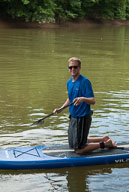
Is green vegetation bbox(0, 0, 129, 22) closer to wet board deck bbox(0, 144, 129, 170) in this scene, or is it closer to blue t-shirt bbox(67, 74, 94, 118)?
wet board deck bbox(0, 144, 129, 170)

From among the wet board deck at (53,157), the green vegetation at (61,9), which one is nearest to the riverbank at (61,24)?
the green vegetation at (61,9)

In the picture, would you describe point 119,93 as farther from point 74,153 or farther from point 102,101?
point 74,153

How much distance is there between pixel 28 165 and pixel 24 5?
113ft

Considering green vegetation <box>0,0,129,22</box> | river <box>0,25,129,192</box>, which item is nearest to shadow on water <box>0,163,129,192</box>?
river <box>0,25,129,192</box>

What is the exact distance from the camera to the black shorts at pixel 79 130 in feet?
20.5

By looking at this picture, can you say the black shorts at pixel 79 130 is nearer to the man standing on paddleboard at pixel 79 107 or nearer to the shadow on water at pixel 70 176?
the man standing on paddleboard at pixel 79 107

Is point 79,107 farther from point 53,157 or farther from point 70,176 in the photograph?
point 70,176

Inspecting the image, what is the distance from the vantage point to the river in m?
6.20

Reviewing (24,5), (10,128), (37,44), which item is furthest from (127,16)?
(10,128)

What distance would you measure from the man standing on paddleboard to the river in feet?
1.50

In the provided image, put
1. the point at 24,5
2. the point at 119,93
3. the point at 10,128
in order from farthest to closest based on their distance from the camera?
the point at 24,5
the point at 119,93
the point at 10,128

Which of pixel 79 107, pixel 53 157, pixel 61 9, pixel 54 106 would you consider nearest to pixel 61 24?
pixel 61 9

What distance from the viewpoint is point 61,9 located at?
42094 mm

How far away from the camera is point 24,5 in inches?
1535
